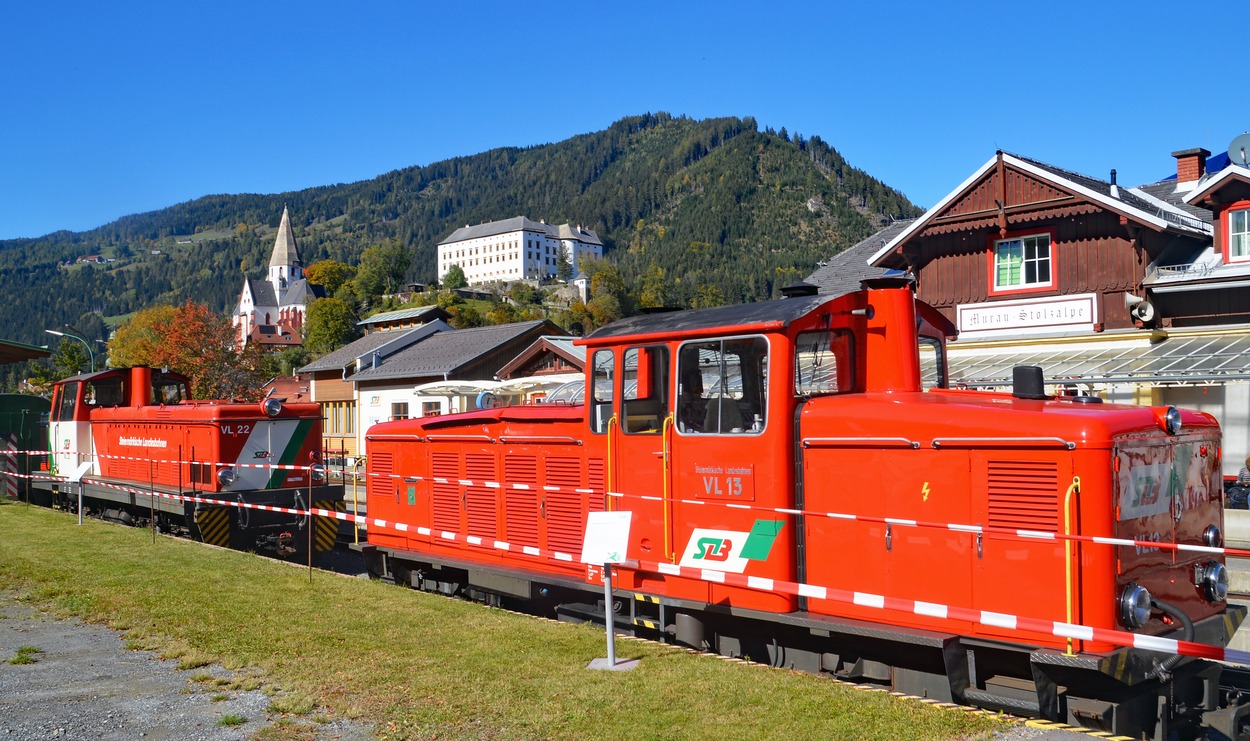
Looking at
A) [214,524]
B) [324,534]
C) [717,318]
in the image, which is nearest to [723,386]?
[717,318]

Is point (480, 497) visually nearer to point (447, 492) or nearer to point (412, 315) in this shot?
point (447, 492)

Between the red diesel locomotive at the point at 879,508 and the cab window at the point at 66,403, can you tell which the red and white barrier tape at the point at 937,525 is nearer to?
the red diesel locomotive at the point at 879,508

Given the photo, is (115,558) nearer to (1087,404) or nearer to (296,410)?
(296,410)

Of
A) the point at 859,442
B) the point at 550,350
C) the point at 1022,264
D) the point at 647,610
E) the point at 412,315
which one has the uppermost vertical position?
the point at 412,315

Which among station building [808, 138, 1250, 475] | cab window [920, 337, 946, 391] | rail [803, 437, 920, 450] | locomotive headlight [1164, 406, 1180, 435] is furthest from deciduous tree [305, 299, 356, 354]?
locomotive headlight [1164, 406, 1180, 435]

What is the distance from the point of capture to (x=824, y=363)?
25.4 ft

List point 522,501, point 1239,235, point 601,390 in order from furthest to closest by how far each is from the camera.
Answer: point 1239,235
point 522,501
point 601,390

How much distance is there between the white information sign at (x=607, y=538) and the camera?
768cm

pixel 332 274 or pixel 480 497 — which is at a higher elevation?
pixel 332 274

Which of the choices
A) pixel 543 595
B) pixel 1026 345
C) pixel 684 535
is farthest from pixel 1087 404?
pixel 1026 345

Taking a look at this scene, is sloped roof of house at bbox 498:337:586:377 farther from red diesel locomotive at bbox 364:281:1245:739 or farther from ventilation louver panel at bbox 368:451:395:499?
red diesel locomotive at bbox 364:281:1245:739

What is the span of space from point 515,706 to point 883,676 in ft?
8.89

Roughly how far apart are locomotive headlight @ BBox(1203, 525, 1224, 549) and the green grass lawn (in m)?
2.59

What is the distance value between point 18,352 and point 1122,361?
26404 mm
